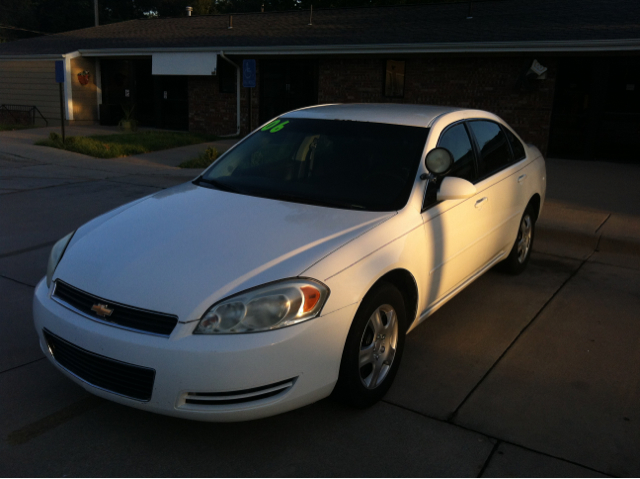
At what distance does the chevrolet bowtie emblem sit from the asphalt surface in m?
0.69

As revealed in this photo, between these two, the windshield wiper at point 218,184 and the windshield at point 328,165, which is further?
the windshield wiper at point 218,184

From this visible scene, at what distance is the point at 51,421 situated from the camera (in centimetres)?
323

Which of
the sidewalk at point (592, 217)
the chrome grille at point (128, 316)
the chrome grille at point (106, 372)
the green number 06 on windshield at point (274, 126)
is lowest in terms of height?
the sidewalk at point (592, 217)

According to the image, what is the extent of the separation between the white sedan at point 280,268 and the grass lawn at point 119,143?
1054cm

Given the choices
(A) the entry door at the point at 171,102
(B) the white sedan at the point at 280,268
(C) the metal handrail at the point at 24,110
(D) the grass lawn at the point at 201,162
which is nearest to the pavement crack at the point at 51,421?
(B) the white sedan at the point at 280,268

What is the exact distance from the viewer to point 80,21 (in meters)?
49.1

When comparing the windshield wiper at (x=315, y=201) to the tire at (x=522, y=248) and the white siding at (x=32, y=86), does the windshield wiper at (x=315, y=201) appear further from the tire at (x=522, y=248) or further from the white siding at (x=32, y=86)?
the white siding at (x=32, y=86)

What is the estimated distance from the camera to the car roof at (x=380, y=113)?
4.38m

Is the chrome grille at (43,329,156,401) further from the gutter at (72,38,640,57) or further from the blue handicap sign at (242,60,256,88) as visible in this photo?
the gutter at (72,38,640,57)

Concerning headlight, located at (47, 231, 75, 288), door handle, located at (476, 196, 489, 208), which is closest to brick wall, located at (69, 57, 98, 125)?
headlight, located at (47, 231, 75, 288)

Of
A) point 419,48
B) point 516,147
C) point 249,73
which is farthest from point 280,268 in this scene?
point 419,48

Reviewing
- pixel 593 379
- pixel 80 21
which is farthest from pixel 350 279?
pixel 80 21

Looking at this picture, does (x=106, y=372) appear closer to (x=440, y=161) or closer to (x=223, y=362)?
(x=223, y=362)

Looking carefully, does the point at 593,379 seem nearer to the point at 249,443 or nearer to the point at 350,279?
the point at 350,279
